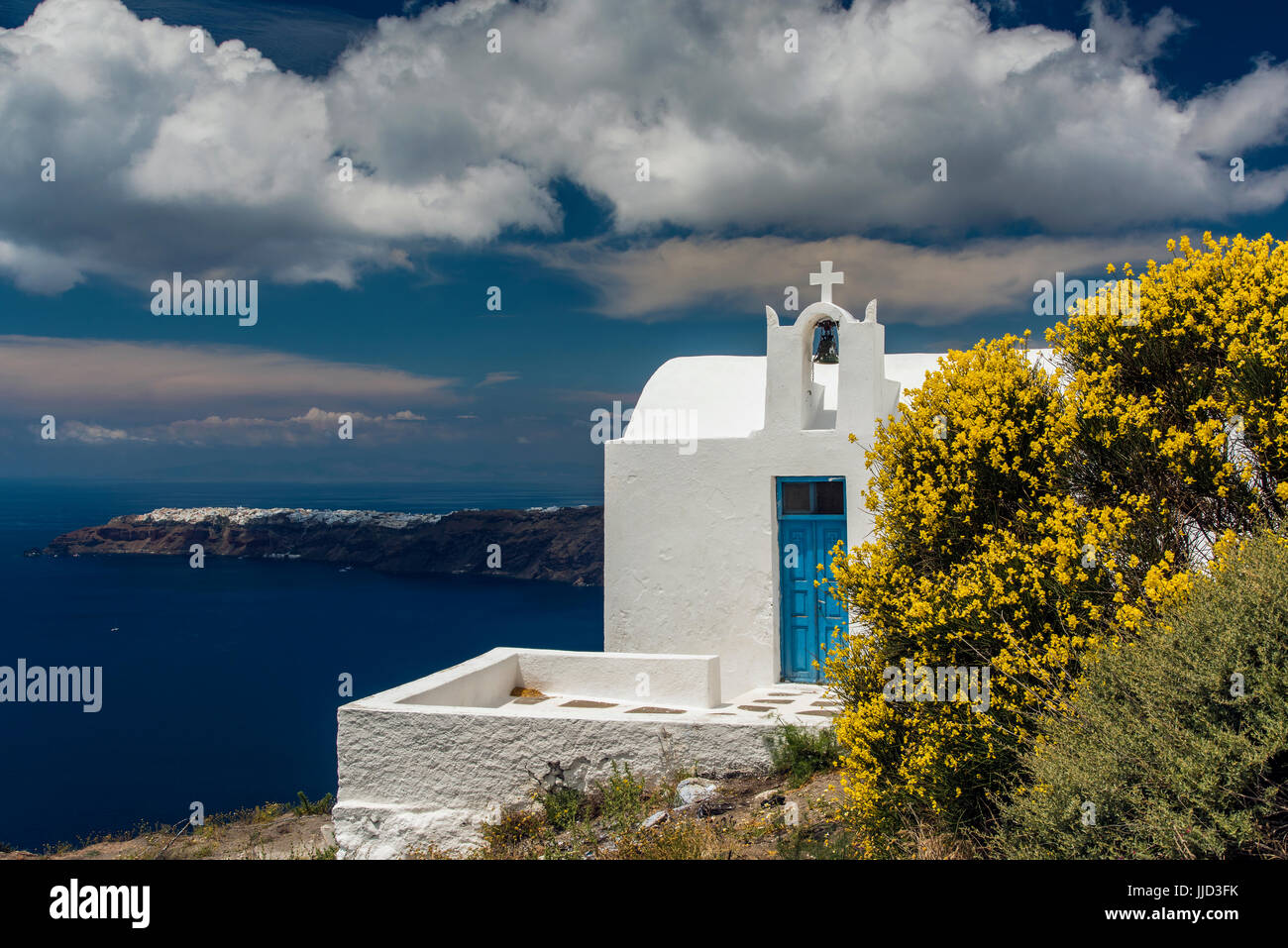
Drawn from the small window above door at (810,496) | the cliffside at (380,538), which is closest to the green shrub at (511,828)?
the small window above door at (810,496)

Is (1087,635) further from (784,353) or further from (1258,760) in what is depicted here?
(784,353)

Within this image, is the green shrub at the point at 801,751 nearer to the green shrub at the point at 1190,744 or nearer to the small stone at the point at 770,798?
the small stone at the point at 770,798

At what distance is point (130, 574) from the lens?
4781cm

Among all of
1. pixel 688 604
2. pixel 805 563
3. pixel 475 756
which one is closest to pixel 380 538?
pixel 688 604

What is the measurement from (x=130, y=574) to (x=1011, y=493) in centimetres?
5146

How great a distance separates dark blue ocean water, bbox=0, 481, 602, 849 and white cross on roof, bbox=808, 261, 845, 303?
1438 centimetres

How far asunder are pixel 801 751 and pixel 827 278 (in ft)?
19.2

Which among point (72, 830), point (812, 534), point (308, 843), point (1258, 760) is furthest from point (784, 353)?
point (72, 830)

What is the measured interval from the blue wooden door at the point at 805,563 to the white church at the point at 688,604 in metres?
0.02

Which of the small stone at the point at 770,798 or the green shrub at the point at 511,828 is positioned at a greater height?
the small stone at the point at 770,798

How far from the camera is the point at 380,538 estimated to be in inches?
1889

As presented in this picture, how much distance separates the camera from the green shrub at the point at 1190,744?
13.0 feet

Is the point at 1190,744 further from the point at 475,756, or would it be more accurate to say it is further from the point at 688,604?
the point at 688,604

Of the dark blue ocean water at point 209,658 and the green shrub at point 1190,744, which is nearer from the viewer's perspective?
the green shrub at point 1190,744
